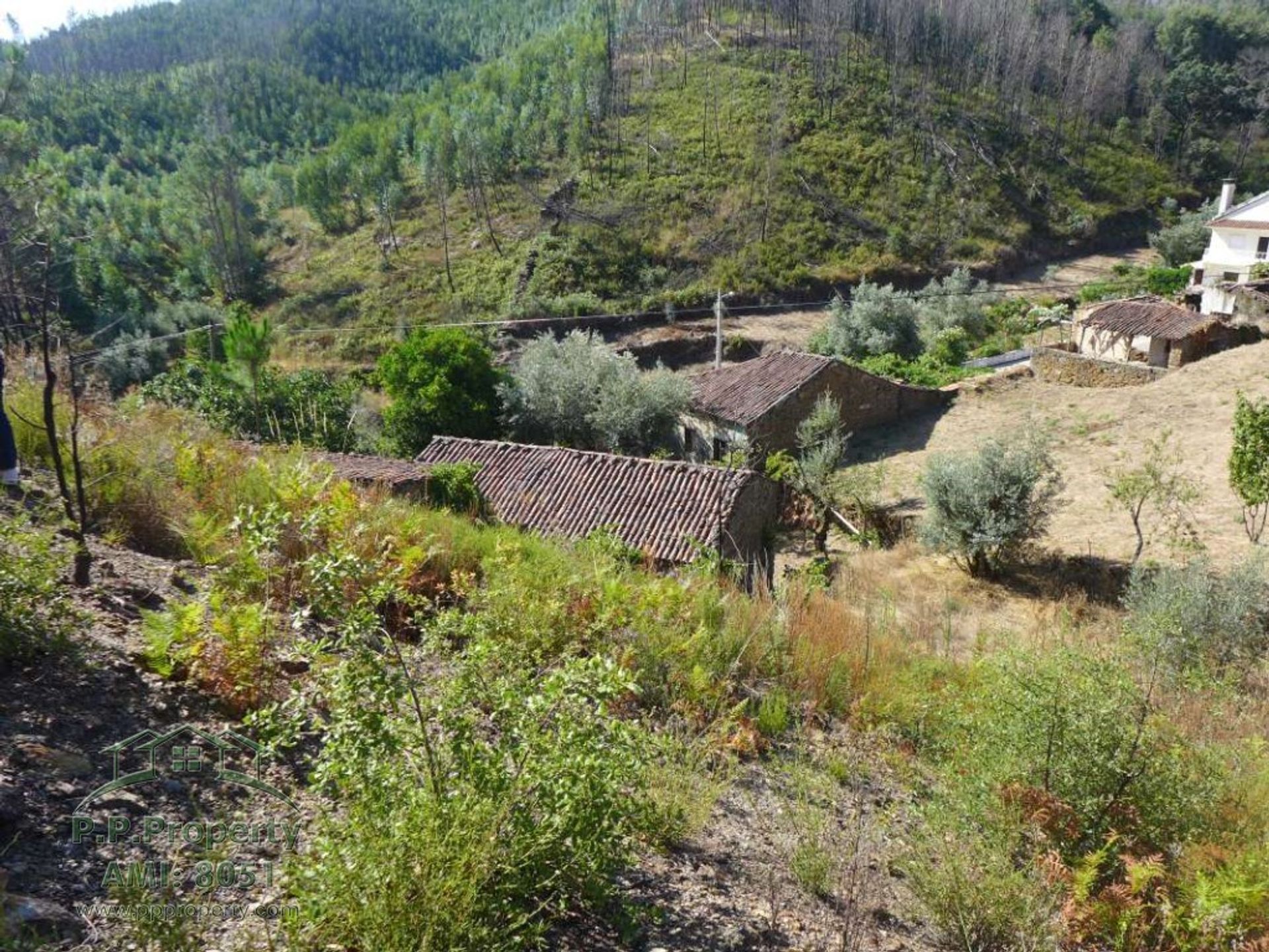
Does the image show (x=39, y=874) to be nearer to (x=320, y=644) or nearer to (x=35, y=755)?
(x=35, y=755)

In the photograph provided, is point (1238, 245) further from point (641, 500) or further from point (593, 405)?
point (641, 500)

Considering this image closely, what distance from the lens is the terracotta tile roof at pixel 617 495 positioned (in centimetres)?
1212

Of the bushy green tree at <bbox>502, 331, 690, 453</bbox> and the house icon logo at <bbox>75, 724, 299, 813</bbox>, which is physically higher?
the house icon logo at <bbox>75, 724, 299, 813</bbox>

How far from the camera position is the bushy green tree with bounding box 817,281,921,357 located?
1238 inches

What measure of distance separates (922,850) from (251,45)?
433ft

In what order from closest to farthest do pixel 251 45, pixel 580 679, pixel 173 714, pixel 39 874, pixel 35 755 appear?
pixel 39 874, pixel 580 679, pixel 35 755, pixel 173 714, pixel 251 45

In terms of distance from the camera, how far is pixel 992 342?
34.4m

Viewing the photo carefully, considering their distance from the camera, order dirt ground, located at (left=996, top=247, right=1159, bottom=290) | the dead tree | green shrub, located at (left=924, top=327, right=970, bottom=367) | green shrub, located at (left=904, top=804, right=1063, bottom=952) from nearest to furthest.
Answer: green shrub, located at (left=904, top=804, right=1063, bottom=952), the dead tree, green shrub, located at (left=924, top=327, right=970, bottom=367), dirt ground, located at (left=996, top=247, right=1159, bottom=290)

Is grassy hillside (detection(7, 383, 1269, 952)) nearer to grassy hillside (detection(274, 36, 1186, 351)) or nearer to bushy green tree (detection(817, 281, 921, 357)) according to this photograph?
bushy green tree (detection(817, 281, 921, 357))

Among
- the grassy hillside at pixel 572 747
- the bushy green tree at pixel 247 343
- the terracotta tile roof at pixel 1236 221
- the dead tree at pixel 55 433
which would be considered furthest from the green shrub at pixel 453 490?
the terracotta tile roof at pixel 1236 221

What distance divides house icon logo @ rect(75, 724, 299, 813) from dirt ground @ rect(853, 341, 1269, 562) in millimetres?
14474

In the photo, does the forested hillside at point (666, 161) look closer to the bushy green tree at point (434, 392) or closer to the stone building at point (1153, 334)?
the bushy green tree at point (434, 392)

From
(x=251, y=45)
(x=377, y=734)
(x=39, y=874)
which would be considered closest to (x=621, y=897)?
(x=377, y=734)

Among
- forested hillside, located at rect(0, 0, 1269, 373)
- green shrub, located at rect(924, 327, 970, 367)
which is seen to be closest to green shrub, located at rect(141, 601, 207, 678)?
green shrub, located at rect(924, 327, 970, 367)
